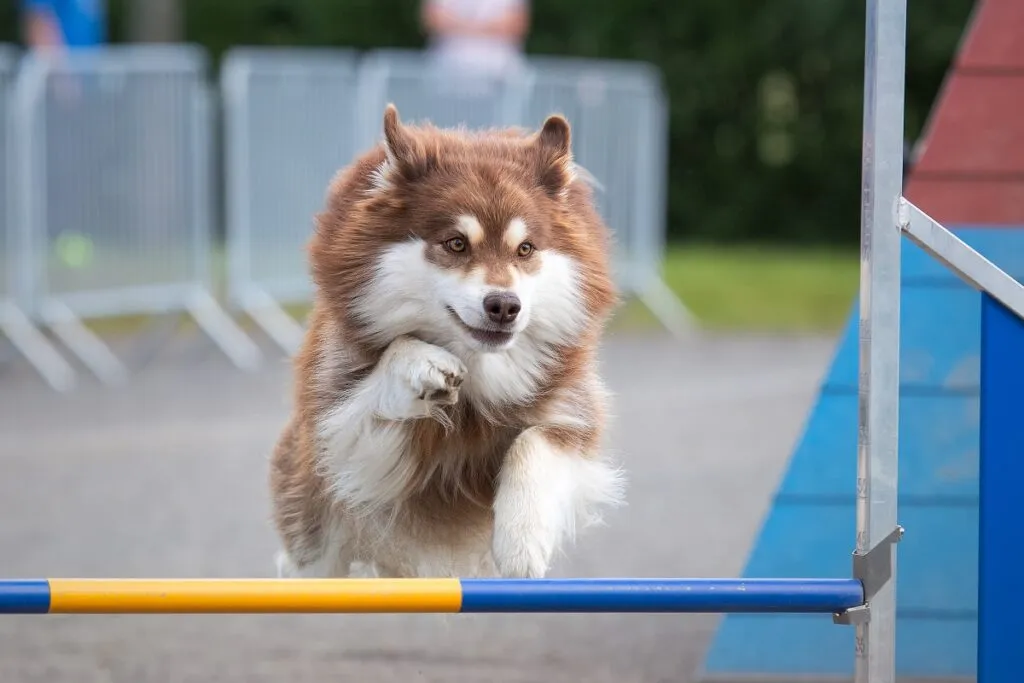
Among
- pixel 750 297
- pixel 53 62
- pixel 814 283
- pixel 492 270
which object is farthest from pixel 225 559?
pixel 814 283

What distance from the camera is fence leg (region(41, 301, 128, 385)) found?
421 inches

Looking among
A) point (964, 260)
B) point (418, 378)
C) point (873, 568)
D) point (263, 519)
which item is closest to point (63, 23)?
point (263, 519)

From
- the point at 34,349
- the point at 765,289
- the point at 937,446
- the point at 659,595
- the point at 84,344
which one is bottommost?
the point at 765,289

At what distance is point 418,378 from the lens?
371 centimetres

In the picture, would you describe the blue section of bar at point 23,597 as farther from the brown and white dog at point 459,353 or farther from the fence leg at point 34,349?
the fence leg at point 34,349

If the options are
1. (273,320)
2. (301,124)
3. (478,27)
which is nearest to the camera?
(301,124)

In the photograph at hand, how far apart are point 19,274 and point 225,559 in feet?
15.1

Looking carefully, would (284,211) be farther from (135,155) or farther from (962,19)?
(962,19)

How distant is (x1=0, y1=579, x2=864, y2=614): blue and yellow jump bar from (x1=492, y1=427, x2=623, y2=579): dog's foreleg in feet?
1.47

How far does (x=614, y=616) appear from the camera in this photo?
19.2 ft

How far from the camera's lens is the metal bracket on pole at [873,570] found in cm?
334

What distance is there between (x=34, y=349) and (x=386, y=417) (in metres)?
7.79

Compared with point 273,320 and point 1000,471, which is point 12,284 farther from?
point 1000,471

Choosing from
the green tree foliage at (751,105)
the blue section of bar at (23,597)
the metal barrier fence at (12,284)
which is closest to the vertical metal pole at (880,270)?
the blue section of bar at (23,597)
